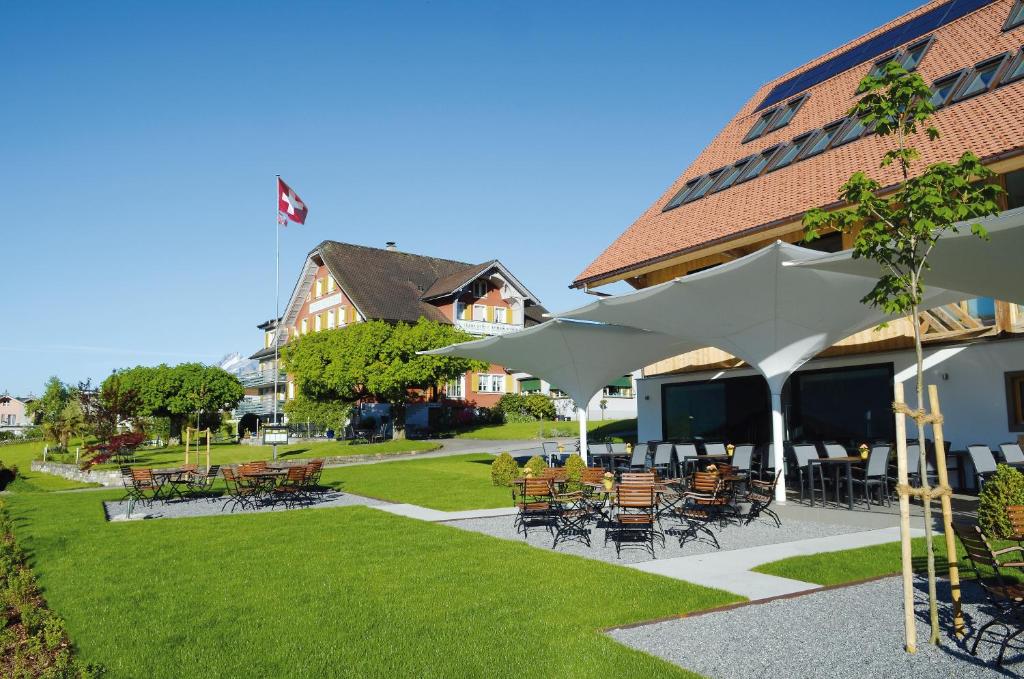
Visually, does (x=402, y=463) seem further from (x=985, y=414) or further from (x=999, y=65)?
(x=999, y=65)

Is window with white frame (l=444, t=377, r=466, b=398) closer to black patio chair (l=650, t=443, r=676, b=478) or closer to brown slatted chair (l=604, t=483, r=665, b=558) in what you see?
black patio chair (l=650, t=443, r=676, b=478)

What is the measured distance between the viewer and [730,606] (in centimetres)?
659

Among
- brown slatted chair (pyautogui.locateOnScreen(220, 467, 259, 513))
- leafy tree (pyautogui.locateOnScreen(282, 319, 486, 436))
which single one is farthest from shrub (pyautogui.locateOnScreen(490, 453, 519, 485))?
leafy tree (pyautogui.locateOnScreen(282, 319, 486, 436))

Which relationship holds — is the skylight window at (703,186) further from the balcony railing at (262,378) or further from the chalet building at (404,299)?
the balcony railing at (262,378)

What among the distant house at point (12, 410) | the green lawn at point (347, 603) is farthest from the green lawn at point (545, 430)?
the distant house at point (12, 410)

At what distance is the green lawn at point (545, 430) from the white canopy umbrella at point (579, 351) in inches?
A: 499

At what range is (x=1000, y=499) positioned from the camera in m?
8.84

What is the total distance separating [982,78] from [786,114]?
6.50 metres

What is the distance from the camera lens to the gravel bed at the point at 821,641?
5078 mm

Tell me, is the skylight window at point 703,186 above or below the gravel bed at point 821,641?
above

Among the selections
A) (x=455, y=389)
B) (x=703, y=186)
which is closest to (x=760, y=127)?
(x=703, y=186)

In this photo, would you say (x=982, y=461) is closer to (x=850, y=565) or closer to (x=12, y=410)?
(x=850, y=565)

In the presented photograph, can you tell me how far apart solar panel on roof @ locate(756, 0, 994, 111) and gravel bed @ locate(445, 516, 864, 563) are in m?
15.5

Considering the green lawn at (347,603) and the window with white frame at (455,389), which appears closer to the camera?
the green lawn at (347,603)
